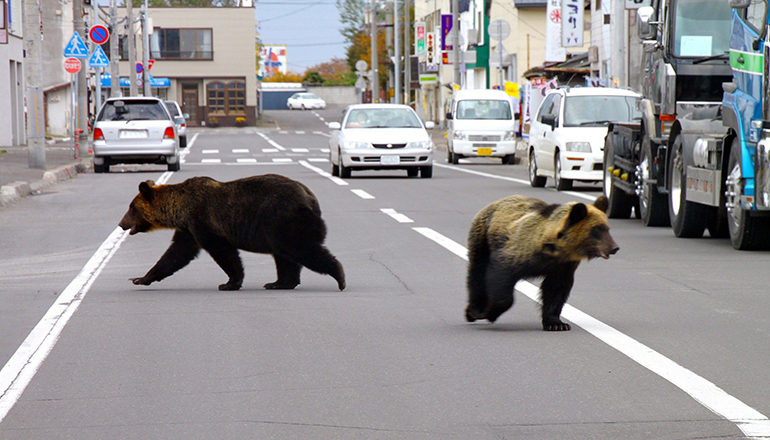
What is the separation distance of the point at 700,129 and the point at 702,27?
1.30 meters

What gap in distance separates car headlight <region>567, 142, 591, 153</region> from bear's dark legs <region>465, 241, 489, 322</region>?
13.8 metres

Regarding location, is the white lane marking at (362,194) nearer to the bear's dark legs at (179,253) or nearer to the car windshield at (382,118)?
the car windshield at (382,118)

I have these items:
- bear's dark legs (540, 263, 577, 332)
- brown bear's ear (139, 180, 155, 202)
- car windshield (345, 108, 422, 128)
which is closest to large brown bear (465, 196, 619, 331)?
bear's dark legs (540, 263, 577, 332)

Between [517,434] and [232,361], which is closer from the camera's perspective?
[517,434]

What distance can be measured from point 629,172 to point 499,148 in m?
17.3

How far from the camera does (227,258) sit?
365 inches

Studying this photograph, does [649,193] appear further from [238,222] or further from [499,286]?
[499,286]

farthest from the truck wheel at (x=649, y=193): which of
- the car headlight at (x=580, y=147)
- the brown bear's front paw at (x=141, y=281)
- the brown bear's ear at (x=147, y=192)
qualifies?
the brown bear's ear at (x=147, y=192)

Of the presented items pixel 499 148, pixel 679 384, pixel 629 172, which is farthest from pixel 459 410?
pixel 499 148

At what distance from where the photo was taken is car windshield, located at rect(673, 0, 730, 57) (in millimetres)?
13945

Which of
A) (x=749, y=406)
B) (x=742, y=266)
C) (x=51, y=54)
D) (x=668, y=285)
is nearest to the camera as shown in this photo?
(x=749, y=406)

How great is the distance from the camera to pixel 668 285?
31.6ft

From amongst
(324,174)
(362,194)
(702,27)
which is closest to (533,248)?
(702,27)

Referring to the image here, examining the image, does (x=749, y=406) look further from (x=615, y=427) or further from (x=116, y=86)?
(x=116, y=86)
